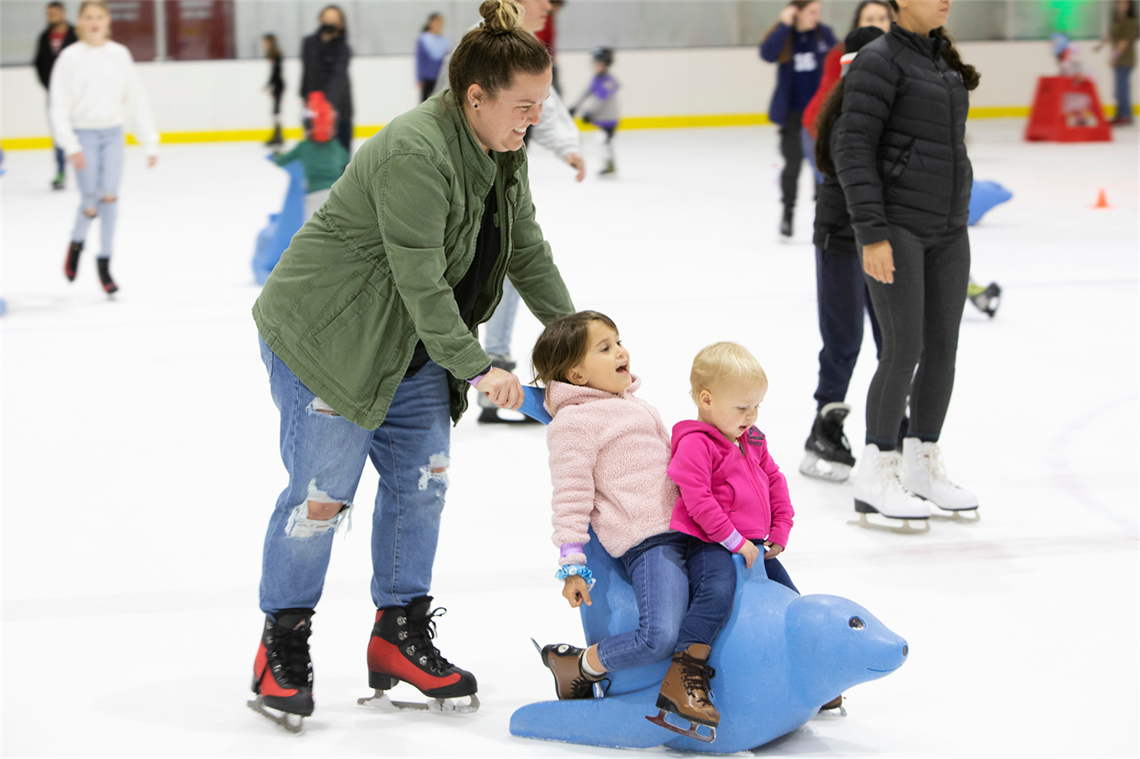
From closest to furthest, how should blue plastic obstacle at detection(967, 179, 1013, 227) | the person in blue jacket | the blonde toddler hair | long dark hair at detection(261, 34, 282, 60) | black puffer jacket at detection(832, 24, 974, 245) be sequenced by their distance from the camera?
the blonde toddler hair < black puffer jacket at detection(832, 24, 974, 245) < the person in blue jacket < blue plastic obstacle at detection(967, 179, 1013, 227) < long dark hair at detection(261, 34, 282, 60)

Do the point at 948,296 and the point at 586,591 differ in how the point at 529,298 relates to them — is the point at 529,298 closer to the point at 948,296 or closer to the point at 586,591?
the point at 586,591

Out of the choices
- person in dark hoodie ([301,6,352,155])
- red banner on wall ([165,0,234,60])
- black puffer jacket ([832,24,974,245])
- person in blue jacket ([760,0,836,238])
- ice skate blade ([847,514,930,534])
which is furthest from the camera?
red banner on wall ([165,0,234,60])

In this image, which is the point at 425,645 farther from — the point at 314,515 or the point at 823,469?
the point at 823,469

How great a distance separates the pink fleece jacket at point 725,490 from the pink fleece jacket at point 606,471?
0.14 ft

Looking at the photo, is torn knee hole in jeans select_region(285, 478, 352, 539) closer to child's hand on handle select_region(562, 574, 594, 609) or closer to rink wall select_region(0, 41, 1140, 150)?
child's hand on handle select_region(562, 574, 594, 609)

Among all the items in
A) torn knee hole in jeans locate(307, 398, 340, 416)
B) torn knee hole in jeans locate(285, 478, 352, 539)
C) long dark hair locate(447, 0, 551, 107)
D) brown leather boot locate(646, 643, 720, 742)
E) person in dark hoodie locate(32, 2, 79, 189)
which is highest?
person in dark hoodie locate(32, 2, 79, 189)

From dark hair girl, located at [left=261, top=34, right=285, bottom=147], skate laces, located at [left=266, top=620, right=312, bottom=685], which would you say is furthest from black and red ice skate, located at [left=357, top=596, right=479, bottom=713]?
dark hair girl, located at [left=261, top=34, right=285, bottom=147]

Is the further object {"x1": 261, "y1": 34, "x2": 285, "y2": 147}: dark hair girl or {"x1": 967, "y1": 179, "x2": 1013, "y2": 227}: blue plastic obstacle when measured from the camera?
{"x1": 261, "y1": 34, "x2": 285, "y2": 147}: dark hair girl

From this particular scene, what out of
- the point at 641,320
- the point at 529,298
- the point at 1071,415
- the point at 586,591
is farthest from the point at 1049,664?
the point at 641,320

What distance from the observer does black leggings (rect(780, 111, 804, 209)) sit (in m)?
8.04

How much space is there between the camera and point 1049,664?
8.39 ft

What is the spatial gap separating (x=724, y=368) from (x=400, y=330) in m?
0.56

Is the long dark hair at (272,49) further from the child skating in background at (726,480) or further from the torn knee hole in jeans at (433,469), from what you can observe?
the child skating in background at (726,480)

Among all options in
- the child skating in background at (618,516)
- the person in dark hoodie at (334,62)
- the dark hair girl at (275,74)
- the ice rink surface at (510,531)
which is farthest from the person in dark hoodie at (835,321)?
the dark hair girl at (275,74)
